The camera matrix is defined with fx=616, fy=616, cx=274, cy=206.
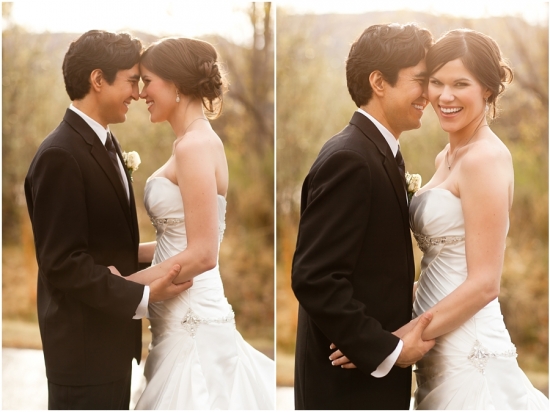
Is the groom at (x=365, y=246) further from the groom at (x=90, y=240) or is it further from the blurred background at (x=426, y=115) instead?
the blurred background at (x=426, y=115)

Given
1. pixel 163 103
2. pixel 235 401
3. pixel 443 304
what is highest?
pixel 163 103

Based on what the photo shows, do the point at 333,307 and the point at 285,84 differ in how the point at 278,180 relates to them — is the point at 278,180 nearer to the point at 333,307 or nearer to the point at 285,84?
the point at 285,84

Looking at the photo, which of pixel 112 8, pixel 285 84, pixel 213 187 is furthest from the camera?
pixel 285 84

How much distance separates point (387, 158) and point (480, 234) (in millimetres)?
435

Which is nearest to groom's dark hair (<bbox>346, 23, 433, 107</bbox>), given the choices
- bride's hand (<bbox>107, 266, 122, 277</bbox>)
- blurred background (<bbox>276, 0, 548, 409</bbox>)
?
bride's hand (<bbox>107, 266, 122, 277</bbox>)

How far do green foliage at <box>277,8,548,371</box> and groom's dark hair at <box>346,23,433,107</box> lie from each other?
2.39 meters

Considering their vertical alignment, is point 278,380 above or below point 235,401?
below

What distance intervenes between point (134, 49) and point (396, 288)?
5.04ft

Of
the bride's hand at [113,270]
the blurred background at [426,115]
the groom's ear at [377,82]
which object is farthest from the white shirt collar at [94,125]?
the blurred background at [426,115]

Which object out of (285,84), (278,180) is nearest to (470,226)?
(278,180)

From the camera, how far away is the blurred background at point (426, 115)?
4812 millimetres

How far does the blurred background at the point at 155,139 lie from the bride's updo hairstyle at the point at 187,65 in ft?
4.99

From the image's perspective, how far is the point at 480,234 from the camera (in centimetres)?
224

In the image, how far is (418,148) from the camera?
5.04 meters
